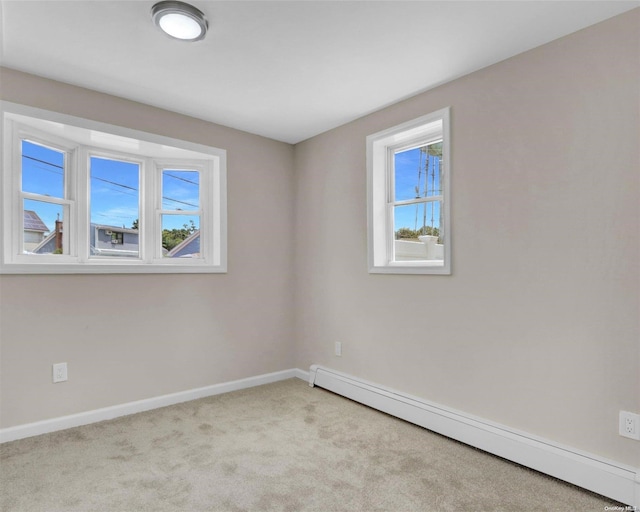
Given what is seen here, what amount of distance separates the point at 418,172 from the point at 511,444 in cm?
199

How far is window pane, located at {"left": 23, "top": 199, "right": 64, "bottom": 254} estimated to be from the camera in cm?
267

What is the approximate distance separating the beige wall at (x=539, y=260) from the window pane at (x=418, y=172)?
293mm

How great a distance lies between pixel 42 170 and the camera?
2.76 meters

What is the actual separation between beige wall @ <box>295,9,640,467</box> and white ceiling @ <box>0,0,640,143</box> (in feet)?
0.72

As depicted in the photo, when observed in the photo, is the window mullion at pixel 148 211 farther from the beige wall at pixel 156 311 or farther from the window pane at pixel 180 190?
the beige wall at pixel 156 311

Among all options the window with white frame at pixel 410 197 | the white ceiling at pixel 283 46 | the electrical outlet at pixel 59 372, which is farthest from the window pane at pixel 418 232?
the electrical outlet at pixel 59 372

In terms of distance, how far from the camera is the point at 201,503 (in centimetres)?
181

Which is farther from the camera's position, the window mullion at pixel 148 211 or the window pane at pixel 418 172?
the window mullion at pixel 148 211

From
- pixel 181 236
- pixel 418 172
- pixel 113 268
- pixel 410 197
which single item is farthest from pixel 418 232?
pixel 113 268

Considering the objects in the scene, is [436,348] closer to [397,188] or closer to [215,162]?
[397,188]

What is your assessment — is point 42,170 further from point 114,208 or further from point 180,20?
point 180,20

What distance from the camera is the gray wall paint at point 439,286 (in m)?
1.93

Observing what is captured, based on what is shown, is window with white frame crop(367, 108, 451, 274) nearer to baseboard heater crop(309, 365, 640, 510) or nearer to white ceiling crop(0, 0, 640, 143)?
white ceiling crop(0, 0, 640, 143)

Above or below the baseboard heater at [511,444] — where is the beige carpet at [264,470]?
below
